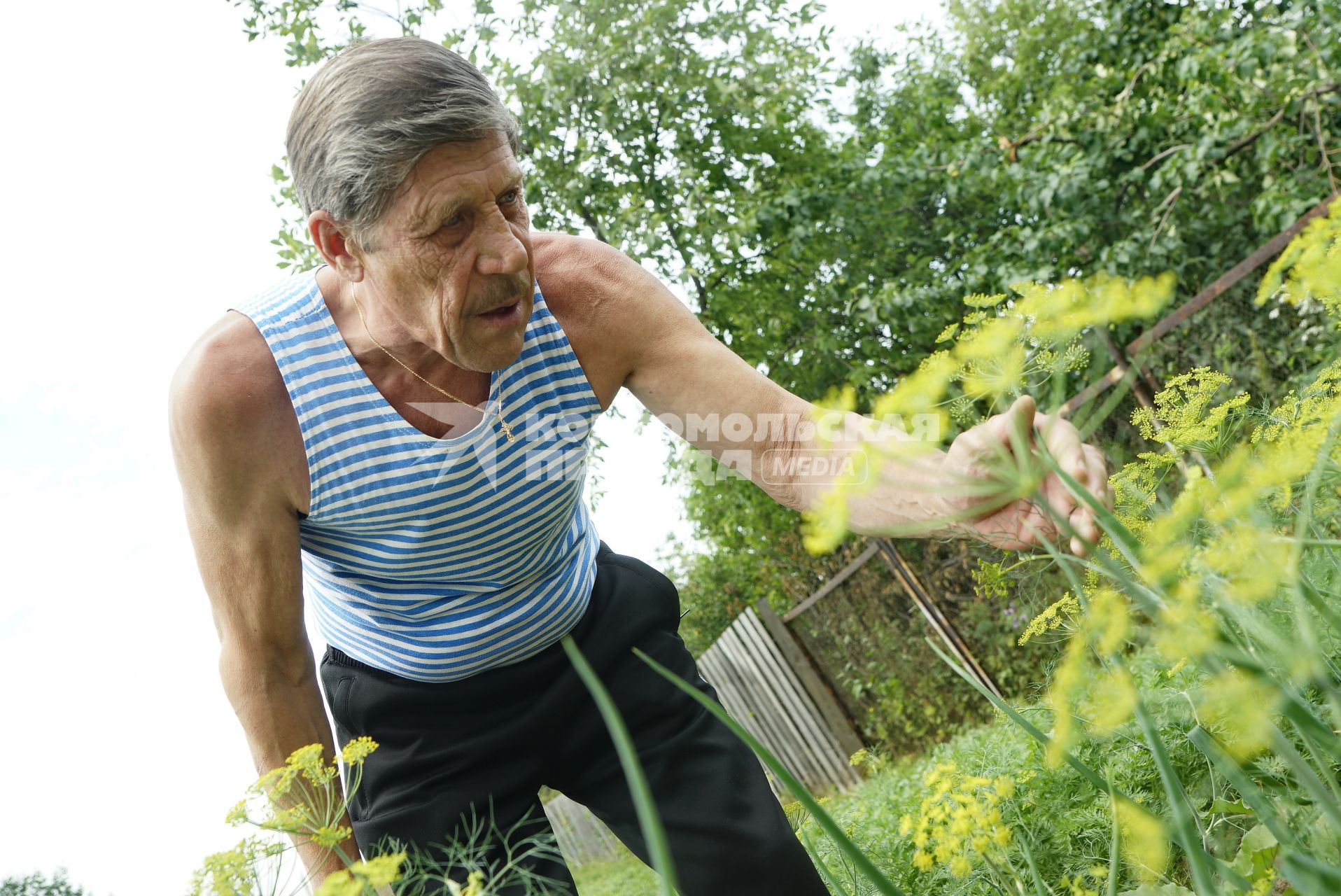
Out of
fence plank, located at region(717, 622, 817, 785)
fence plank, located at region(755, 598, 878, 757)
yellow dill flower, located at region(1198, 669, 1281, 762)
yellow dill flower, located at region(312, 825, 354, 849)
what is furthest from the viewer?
fence plank, located at region(717, 622, 817, 785)

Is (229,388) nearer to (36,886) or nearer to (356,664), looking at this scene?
(356,664)

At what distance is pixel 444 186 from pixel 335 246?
311 mm

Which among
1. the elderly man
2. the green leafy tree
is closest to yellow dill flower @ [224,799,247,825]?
the elderly man

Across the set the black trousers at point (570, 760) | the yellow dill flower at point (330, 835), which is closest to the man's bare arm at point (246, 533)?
the black trousers at point (570, 760)

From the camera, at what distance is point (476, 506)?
2.09m

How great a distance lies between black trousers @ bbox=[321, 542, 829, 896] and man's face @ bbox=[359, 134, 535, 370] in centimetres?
72

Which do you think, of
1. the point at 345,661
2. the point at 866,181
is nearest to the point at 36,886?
the point at 345,661

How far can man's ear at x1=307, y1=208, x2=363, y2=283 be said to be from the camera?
195cm

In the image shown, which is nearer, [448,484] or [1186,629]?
[1186,629]

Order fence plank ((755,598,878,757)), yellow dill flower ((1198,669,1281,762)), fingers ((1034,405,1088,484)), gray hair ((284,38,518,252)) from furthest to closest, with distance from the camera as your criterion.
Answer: fence plank ((755,598,878,757))
gray hair ((284,38,518,252))
fingers ((1034,405,1088,484))
yellow dill flower ((1198,669,1281,762))

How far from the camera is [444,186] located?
1822 millimetres

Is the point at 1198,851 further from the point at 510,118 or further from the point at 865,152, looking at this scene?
the point at 865,152

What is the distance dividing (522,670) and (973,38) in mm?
18197

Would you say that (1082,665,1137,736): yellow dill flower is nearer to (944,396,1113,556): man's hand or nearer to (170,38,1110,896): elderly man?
(944,396,1113,556): man's hand
